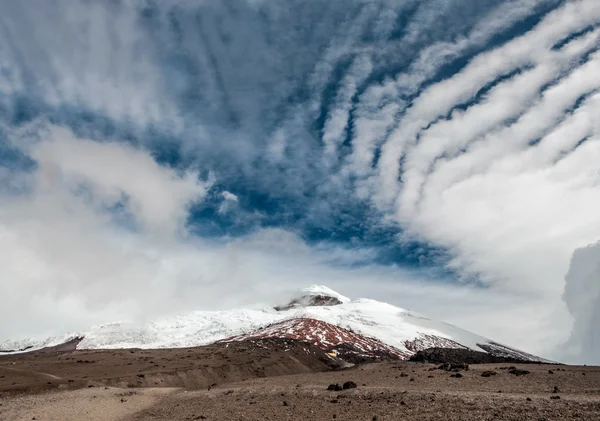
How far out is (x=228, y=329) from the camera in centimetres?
15250

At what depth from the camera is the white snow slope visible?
5536 inches

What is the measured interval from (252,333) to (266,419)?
11144 centimetres

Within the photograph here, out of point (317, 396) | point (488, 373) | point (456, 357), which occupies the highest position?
point (456, 357)

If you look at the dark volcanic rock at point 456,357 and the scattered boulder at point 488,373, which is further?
the dark volcanic rock at point 456,357

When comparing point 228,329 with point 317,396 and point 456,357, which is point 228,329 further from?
point 317,396

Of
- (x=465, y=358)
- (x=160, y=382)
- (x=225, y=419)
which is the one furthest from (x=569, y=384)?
(x=465, y=358)

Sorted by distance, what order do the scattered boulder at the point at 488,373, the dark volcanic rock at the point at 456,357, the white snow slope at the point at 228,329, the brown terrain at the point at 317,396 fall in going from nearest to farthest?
the brown terrain at the point at 317,396 < the scattered boulder at the point at 488,373 < the dark volcanic rock at the point at 456,357 < the white snow slope at the point at 228,329

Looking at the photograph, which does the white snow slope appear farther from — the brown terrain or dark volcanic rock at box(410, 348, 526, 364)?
the brown terrain

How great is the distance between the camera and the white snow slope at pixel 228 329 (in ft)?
461

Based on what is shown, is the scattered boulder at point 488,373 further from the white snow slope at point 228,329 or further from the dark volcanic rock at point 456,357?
the white snow slope at point 228,329

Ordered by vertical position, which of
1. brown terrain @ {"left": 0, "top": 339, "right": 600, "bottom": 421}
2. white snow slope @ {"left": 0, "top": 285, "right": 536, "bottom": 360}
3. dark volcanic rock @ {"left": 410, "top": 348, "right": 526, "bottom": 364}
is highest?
white snow slope @ {"left": 0, "top": 285, "right": 536, "bottom": 360}

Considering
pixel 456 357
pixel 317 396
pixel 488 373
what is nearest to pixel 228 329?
pixel 456 357

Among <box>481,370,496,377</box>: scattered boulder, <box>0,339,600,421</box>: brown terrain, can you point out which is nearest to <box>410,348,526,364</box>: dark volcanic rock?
<box>0,339,600,421</box>: brown terrain

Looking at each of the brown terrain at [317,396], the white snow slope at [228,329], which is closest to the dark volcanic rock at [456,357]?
the white snow slope at [228,329]
